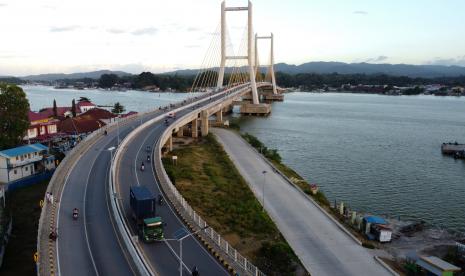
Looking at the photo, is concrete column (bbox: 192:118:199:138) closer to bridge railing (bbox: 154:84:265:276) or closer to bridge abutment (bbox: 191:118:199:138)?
bridge abutment (bbox: 191:118:199:138)

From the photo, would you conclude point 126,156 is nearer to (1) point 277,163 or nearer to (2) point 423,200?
(1) point 277,163

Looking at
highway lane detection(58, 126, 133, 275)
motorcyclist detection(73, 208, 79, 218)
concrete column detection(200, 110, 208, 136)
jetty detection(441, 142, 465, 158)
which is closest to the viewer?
highway lane detection(58, 126, 133, 275)

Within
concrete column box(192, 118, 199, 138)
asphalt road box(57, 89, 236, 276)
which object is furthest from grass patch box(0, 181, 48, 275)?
concrete column box(192, 118, 199, 138)

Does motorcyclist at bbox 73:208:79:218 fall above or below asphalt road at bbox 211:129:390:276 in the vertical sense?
above

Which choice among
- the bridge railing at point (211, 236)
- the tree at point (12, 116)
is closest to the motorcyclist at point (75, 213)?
the bridge railing at point (211, 236)

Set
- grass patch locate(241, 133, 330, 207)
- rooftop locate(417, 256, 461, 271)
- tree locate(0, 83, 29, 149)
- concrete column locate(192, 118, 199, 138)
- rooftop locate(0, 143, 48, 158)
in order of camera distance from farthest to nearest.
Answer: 1. concrete column locate(192, 118, 199, 138)
2. tree locate(0, 83, 29, 149)
3. grass patch locate(241, 133, 330, 207)
4. rooftop locate(0, 143, 48, 158)
5. rooftop locate(417, 256, 461, 271)
